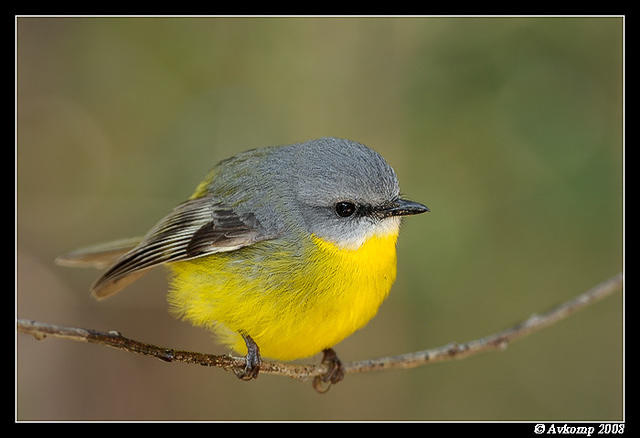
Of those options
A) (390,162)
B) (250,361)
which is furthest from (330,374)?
(390,162)

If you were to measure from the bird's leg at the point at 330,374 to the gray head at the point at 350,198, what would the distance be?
902mm

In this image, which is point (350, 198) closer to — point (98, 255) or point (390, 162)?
point (98, 255)

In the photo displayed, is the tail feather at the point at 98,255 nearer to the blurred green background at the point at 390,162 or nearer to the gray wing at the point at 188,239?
the gray wing at the point at 188,239

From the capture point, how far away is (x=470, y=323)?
558cm

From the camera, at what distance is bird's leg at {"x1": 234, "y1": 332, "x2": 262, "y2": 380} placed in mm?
3445

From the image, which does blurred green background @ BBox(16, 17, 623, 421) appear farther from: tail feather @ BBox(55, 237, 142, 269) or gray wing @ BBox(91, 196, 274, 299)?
gray wing @ BBox(91, 196, 274, 299)

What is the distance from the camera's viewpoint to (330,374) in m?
4.02

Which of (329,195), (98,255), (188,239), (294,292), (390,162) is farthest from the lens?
(390,162)

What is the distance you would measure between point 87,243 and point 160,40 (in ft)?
6.45

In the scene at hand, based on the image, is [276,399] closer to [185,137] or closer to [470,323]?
[470,323]

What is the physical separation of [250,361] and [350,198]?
989 millimetres

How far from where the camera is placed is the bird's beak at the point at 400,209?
3.46 metres

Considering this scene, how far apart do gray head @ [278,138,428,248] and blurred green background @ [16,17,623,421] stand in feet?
6.27

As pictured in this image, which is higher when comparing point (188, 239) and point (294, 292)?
point (188, 239)
